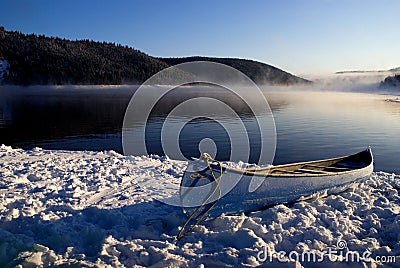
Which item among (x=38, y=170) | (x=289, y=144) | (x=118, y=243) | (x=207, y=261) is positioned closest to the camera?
(x=207, y=261)

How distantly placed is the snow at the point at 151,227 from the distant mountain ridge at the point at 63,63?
128m

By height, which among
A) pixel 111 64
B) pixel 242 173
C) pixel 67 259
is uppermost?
pixel 111 64

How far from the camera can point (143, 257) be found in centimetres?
699

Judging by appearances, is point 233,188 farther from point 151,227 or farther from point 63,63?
point 63,63

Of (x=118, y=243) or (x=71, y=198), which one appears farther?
(x=71, y=198)

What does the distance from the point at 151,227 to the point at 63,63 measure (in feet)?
468

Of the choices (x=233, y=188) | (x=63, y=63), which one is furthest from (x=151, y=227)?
(x=63, y=63)

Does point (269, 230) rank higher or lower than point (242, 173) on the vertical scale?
lower

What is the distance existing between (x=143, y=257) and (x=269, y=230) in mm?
3124

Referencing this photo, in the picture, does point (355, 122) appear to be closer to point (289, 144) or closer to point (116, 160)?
point (289, 144)

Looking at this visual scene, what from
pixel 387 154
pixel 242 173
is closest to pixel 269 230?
pixel 242 173

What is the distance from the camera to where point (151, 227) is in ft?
27.1

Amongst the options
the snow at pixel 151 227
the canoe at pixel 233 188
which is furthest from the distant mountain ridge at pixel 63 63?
the canoe at pixel 233 188

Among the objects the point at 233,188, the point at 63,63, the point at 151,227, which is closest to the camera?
the point at 151,227
